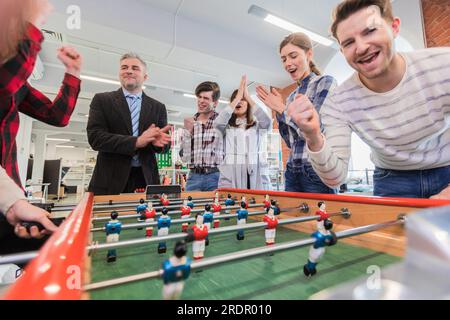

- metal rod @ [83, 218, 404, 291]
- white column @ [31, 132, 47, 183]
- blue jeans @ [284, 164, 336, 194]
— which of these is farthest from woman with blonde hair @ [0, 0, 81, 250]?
white column @ [31, 132, 47, 183]

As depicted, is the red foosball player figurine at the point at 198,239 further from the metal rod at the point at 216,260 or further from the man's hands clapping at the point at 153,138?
the man's hands clapping at the point at 153,138

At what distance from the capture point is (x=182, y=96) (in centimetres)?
550

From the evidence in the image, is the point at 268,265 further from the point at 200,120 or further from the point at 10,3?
the point at 200,120

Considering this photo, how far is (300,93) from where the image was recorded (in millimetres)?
1338

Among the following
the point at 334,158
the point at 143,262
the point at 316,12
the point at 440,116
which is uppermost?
the point at 316,12

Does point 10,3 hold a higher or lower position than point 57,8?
lower

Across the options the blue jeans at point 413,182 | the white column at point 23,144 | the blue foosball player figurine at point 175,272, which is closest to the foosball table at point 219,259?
the blue foosball player figurine at point 175,272

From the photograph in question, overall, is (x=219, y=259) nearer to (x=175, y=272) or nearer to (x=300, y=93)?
(x=175, y=272)

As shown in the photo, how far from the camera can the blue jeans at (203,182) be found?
190 cm

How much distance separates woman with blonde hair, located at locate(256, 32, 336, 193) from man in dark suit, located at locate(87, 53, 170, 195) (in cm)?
71

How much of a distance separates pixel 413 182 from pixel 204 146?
143cm

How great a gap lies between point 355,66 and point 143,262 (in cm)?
93

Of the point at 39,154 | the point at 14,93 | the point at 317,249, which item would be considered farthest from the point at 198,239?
the point at 39,154

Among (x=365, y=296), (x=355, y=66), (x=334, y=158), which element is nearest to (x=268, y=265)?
(x=365, y=296)
